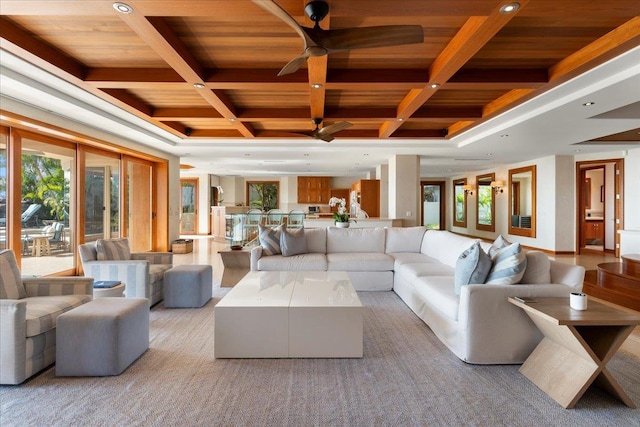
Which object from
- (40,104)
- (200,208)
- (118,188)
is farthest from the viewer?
(200,208)

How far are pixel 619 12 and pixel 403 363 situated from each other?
9.16ft

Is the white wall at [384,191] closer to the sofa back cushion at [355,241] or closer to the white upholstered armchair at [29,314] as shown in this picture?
the sofa back cushion at [355,241]

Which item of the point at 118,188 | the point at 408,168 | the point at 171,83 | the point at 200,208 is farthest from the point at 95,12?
the point at 200,208

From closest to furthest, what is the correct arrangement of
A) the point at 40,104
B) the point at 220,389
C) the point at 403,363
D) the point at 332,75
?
the point at 220,389
the point at 403,363
the point at 332,75
the point at 40,104

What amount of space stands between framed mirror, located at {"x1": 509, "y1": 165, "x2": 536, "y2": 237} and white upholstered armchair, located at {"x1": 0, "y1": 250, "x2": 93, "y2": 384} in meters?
10.2

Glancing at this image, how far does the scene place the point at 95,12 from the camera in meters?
2.27

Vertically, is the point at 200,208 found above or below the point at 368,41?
below

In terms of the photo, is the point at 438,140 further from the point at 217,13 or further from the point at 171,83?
the point at 217,13

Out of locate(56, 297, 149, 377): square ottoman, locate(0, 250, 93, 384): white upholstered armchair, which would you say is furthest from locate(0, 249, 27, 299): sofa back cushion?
locate(56, 297, 149, 377): square ottoman

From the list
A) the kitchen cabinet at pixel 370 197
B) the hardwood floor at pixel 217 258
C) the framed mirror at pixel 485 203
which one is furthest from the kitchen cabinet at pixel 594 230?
the kitchen cabinet at pixel 370 197

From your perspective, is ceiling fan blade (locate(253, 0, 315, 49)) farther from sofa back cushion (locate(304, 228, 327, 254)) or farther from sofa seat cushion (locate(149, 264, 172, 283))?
sofa back cushion (locate(304, 228, 327, 254))

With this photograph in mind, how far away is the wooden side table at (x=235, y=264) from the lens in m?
5.05

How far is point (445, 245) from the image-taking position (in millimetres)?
4469

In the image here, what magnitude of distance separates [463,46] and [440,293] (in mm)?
2026
